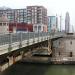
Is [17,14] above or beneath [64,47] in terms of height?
Answer: above

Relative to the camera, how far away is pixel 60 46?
53844 millimetres

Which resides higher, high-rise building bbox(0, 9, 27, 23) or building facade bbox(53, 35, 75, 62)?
high-rise building bbox(0, 9, 27, 23)

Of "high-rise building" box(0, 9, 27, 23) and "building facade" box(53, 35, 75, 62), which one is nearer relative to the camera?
"building facade" box(53, 35, 75, 62)

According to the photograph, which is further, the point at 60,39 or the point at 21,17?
the point at 21,17

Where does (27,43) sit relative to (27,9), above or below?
below

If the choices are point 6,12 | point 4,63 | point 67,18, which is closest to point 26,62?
point 4,63

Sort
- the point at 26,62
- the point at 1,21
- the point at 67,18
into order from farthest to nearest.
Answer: the point at 67,18 → the point at 26,62 → the point at 1,21

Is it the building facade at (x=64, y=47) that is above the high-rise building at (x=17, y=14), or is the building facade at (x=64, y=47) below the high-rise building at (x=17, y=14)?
below

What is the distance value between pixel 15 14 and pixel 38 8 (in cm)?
1290

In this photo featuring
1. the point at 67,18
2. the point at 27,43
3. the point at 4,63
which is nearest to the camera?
the point at 4,63

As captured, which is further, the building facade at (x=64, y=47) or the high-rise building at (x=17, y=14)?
the high-rise building at (x=17, y=14)

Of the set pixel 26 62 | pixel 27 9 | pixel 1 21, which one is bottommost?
pixel 26 62

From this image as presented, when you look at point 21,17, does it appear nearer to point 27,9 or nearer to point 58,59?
point 27,9

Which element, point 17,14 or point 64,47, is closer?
point 64,47
